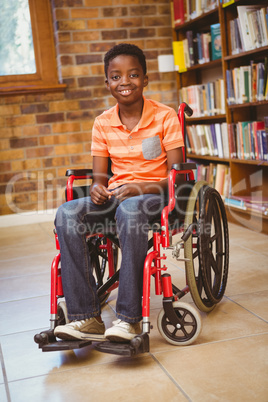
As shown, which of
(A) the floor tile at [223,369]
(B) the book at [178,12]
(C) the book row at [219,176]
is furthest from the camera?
(B) the book at [178,12]

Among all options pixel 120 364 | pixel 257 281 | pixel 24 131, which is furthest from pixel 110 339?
pixel 24 131

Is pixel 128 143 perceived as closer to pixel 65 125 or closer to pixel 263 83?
pixel 263 83

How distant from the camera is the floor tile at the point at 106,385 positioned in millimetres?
1408

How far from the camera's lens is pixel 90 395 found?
4.67 feet

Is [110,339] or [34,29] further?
[34,29]

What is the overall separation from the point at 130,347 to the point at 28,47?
3.27 meters

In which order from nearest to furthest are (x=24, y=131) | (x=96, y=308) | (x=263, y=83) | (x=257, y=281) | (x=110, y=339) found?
(x=110, y=339), (x=96, y=308), (x=257, y=281), (x=263, y=83), (x=24, y=131)

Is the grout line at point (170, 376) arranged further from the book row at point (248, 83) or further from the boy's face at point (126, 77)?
the book row at point (248, 83)

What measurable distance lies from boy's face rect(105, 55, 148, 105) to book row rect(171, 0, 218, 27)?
1879 millimetres

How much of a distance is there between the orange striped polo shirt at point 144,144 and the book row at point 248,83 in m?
1.33

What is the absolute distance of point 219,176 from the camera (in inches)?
148

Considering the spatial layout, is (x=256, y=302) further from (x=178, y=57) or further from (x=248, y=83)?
(x=178, y=57)

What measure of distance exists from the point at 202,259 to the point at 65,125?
2649 mm

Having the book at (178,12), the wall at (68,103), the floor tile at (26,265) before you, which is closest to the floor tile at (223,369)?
the floor tile at (26,265)
